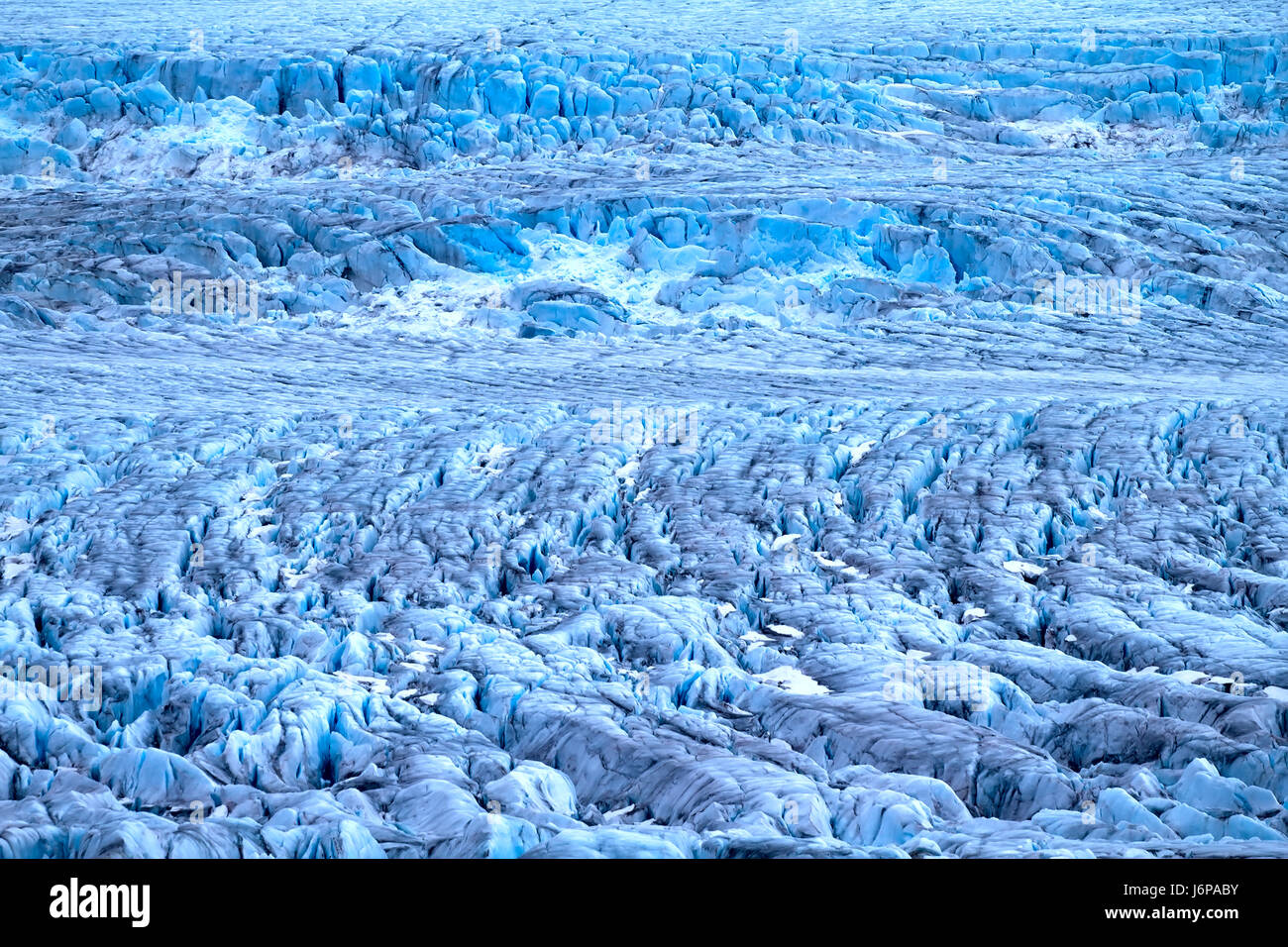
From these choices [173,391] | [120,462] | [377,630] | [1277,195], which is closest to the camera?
[377,630]

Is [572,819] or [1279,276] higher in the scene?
[1279,276]

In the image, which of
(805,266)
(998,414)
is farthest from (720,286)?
(998,414)

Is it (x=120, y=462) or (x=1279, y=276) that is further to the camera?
(x=1279, y=276)

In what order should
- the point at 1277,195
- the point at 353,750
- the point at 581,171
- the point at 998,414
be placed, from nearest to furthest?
1. the point at 353,750
2. the point at 998,414
3. the point at 1277,195
4. the point at 581,171

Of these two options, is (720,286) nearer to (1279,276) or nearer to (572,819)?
(1279,276)
